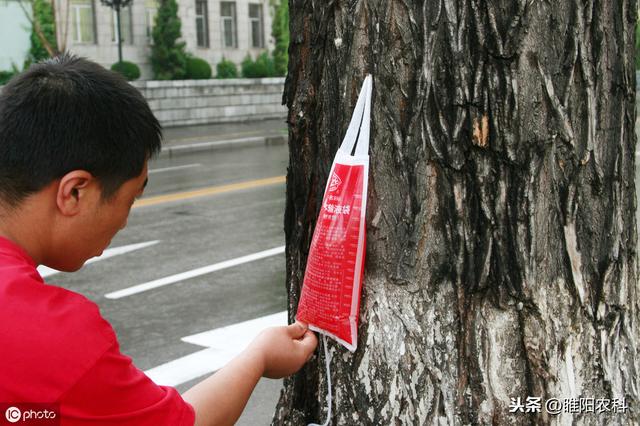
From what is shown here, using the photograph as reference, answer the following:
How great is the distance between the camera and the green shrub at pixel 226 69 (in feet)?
86.2

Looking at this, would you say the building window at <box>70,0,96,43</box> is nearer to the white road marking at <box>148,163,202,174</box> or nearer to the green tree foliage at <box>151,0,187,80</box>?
the green tree foliage at <box>151,0,187,80</box>

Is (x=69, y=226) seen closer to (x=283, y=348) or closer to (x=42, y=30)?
(x=283, y=348)

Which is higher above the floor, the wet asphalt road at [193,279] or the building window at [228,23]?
the building window at [228,23]

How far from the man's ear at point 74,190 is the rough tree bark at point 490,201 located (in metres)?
0.64

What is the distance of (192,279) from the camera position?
6820mm

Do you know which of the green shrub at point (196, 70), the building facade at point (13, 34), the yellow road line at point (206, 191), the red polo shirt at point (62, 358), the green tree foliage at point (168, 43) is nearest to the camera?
the red polo shirt at point (62, 358)

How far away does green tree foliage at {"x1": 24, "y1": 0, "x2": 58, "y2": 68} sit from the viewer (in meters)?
22.2

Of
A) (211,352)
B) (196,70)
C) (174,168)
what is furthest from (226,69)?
(211,352)

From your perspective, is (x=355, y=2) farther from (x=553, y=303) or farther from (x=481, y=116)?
(x=553, y=303)

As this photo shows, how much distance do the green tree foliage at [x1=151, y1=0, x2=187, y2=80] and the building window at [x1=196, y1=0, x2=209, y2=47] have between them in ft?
6.93

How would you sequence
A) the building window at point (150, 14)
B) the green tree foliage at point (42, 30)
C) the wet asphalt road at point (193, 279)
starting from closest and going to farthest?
the wet asphalt road at point (193, 279)
the green tree foliage at point (42, 30)
the building window at point (150, 14)

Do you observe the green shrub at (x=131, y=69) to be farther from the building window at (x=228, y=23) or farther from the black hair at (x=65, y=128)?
the black hair at (x=65, y=128)

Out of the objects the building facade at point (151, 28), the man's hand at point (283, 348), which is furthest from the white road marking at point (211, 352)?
the building facade at point (151, 28)

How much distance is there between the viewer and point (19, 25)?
22.4 metres
